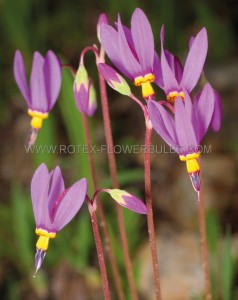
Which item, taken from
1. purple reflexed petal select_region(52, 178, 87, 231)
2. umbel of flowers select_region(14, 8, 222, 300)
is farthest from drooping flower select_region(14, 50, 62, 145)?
purple reflexed petal select_region(52, 178, 87, 231)

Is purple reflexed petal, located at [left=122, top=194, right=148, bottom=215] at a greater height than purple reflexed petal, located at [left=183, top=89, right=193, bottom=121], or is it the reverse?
purple reflexed petal, located at [left=183, top=89, right=193, bottom=121]

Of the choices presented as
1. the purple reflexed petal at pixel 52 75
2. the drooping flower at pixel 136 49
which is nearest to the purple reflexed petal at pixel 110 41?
the drooping flower at pixel 136 49

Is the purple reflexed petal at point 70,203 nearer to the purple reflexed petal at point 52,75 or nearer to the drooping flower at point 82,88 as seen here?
the drooping flower at point 82,88

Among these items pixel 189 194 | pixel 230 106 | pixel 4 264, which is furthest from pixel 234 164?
pixel 4 264

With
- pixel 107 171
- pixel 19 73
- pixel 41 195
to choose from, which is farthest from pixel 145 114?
pixel 107 171

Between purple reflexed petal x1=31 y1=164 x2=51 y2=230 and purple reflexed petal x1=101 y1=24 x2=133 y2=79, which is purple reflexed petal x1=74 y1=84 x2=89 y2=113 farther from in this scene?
purple reflexed petal x1=31 y1=164 x2=51 y2=230

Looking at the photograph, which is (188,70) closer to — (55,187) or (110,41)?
(110,41)
